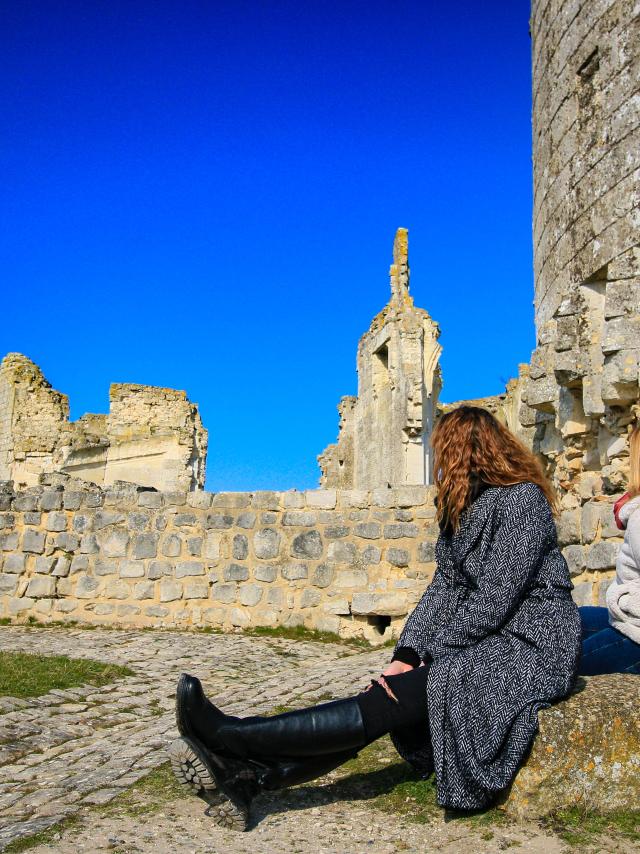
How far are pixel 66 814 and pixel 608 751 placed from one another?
6.56ft

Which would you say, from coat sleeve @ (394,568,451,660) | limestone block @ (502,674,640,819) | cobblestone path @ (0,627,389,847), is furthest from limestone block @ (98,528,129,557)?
limestone block @ (502,674,640,819)

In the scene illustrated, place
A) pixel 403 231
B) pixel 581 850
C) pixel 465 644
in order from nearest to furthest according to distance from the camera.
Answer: pixel 581 850
pixel 465 644
pixel 403 231

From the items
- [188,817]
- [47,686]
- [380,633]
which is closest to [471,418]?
[188,817]

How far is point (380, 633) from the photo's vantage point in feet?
26.7

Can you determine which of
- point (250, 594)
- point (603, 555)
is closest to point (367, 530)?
point (250, 594)

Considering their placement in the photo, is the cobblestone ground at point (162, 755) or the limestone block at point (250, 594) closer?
the cobblestone ground at point (162, 755)

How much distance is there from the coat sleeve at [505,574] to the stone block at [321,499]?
17.1 ft

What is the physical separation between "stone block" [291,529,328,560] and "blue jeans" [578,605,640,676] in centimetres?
481

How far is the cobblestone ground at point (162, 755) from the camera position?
2.72 metres

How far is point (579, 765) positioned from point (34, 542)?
24.4ft

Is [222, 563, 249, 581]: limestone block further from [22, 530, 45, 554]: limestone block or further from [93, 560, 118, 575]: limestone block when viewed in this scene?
[22, 530, 45, 554]: limestone block

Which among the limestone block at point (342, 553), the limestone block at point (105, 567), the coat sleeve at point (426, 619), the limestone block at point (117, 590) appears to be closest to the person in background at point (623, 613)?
the coat sleeve at point (426, 619)

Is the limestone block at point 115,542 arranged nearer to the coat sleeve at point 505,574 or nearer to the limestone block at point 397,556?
the limestone block at point 397,556

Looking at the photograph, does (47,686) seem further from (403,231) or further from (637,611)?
(403,231)
